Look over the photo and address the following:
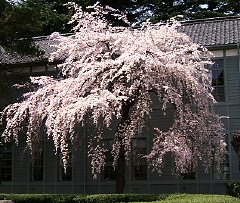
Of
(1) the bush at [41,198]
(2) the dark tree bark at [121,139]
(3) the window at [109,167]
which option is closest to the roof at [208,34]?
(3) the window at [109,167]

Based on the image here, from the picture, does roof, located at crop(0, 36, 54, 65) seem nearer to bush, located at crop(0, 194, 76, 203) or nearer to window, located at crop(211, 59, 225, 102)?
bush, located at crop(0, 194, 76, 203)

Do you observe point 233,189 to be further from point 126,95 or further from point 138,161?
point 126,95

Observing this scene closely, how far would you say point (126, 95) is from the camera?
14727mm

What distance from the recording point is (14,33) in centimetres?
1898

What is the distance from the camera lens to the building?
1856 centimetres

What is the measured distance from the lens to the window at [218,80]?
19078mm

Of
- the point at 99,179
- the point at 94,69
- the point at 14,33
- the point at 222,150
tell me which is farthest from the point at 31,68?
the point at 222,150

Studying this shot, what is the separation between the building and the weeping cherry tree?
283 cm

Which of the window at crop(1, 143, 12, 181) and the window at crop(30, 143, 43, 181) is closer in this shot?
the window at crop(30, 143, 43, 181)

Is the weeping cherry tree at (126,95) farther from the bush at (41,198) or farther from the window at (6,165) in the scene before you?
the window at (6,165)

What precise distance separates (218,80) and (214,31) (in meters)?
2.73

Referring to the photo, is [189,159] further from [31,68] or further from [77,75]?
[31,68]

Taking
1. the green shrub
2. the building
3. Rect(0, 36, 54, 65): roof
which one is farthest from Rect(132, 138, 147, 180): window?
Rect(0, 36, 54, 65): roof

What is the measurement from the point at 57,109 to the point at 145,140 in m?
5.96
